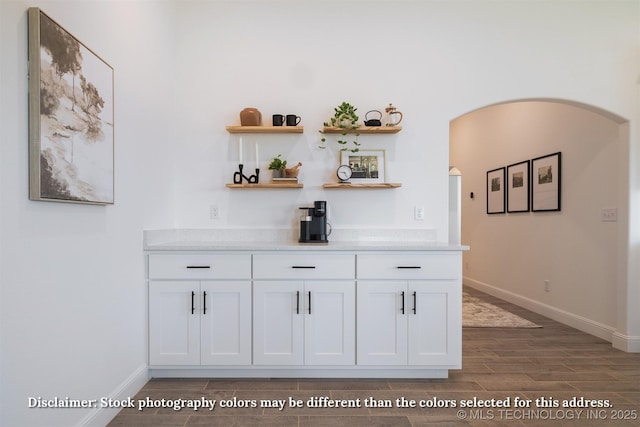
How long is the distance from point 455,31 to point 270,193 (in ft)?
6.62

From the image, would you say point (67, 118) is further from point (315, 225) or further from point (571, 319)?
point (571, 319)

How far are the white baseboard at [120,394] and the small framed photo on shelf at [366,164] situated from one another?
2060 millimetres

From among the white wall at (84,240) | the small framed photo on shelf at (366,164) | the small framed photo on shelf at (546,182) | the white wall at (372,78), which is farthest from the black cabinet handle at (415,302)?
the small framed photo on shelf at (546,182)

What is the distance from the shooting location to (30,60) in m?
1.38

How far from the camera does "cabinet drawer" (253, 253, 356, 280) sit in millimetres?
2367

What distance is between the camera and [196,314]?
2352 millimetres

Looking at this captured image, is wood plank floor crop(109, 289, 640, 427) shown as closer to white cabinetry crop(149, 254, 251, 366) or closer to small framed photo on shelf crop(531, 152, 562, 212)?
white cabinetry crop(149, 254, 251, 366)

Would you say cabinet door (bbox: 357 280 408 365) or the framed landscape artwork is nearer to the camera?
the framed landscape artwork

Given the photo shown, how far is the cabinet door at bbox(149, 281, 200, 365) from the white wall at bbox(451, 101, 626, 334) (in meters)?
3.46

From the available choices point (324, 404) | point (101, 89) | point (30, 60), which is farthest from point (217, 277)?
point (30, 60)

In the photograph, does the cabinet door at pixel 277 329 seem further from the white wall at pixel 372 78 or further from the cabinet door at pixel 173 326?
the white wall at pixel 372 78

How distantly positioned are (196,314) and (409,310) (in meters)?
1.43

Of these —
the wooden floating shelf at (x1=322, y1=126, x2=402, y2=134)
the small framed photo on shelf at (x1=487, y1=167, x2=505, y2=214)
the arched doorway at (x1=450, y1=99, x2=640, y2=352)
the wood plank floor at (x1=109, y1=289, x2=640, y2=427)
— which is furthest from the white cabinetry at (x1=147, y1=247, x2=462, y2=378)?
the small framed photo on shelf at (x1=487, y1=167, x2=505, y2=214)

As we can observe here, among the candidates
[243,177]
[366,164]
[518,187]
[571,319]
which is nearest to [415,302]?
[366,164]
